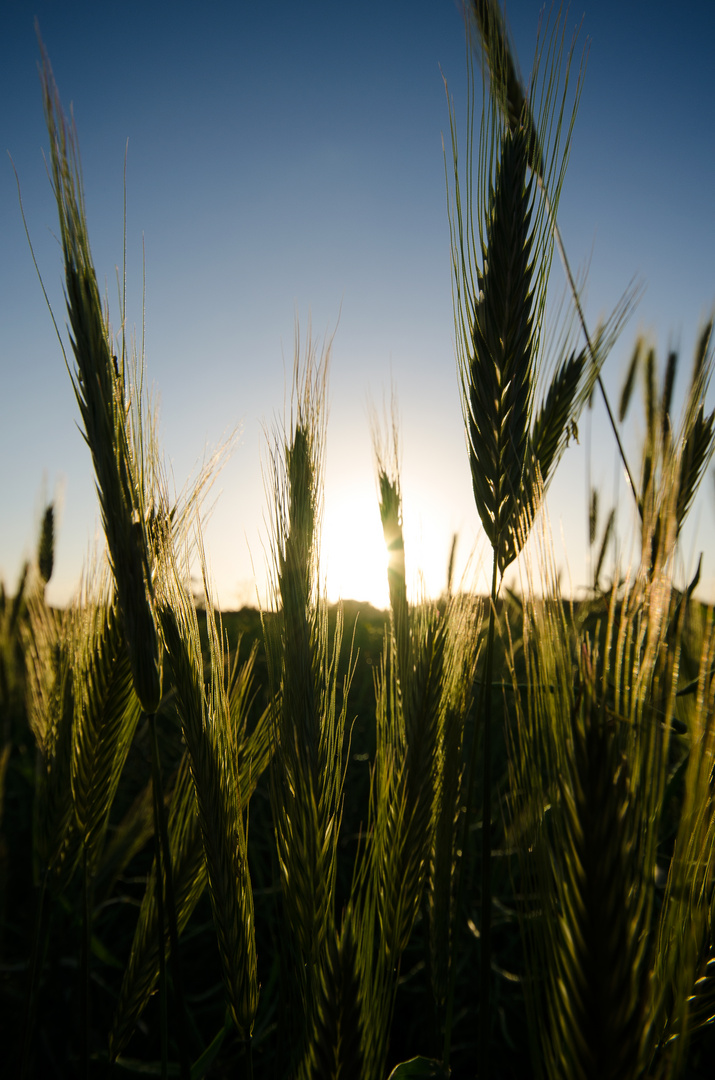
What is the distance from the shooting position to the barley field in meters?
0.55

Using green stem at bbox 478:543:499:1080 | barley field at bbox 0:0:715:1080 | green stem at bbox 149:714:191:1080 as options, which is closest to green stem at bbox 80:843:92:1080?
barley field at bbox 0:0:715:1080

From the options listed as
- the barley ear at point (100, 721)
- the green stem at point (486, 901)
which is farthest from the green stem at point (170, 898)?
the green stem at point (486, 901)

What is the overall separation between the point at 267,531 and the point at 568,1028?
2.35 ft

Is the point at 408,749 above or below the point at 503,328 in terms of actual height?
below

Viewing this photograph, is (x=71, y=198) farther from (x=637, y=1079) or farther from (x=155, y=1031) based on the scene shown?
(x=155, y=1031)

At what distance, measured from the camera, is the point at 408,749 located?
2.94 ft

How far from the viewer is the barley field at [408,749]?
21.7 inches

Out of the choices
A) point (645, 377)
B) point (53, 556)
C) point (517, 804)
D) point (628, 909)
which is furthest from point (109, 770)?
point (645, 377)

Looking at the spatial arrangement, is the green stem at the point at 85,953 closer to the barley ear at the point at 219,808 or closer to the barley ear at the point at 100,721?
the barley ear at the point at 100,721

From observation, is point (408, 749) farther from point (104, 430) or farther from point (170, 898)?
point (104, 430)

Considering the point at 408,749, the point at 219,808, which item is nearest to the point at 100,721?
the point at 219,808

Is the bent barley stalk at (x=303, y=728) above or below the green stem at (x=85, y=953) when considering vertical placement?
above

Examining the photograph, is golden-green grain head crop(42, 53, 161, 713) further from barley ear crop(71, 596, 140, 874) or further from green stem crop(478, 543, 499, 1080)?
green stem crop(478, 543, 499, 1080)

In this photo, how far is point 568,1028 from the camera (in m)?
0.50
